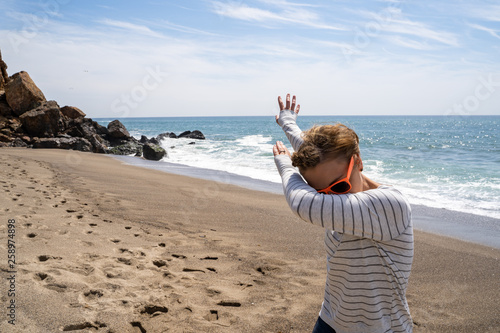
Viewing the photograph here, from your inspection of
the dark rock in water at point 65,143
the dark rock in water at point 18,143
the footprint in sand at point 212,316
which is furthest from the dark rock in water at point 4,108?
the footprint in sand at point 212,316

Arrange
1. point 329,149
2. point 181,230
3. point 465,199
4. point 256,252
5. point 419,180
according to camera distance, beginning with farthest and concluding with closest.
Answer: point 419,180 < point 465,199 < point 181,230 < point 256,252 < point 329,149

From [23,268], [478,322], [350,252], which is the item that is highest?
[350,252]

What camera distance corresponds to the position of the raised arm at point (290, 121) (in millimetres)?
1932

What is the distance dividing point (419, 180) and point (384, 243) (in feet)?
42.4

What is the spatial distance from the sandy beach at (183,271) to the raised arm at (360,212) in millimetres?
2123

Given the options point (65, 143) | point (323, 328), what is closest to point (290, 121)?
point (323, 328)

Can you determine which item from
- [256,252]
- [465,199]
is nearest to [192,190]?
[256,252]

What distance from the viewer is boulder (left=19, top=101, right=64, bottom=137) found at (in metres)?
21.2

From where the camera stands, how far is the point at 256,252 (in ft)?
17.0

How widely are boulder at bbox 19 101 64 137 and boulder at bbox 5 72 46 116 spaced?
1.34 metres

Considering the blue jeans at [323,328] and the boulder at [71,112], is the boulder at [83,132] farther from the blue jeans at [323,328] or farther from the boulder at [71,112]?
the blue jeans at [323,328]

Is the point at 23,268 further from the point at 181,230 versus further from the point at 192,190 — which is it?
the point at 192,190

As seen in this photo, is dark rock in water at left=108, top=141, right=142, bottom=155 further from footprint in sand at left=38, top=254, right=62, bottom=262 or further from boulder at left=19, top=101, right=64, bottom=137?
footprint in sand at left=38, top=254, right=62, bottom=262

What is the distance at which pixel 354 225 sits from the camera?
1422 millimetres
